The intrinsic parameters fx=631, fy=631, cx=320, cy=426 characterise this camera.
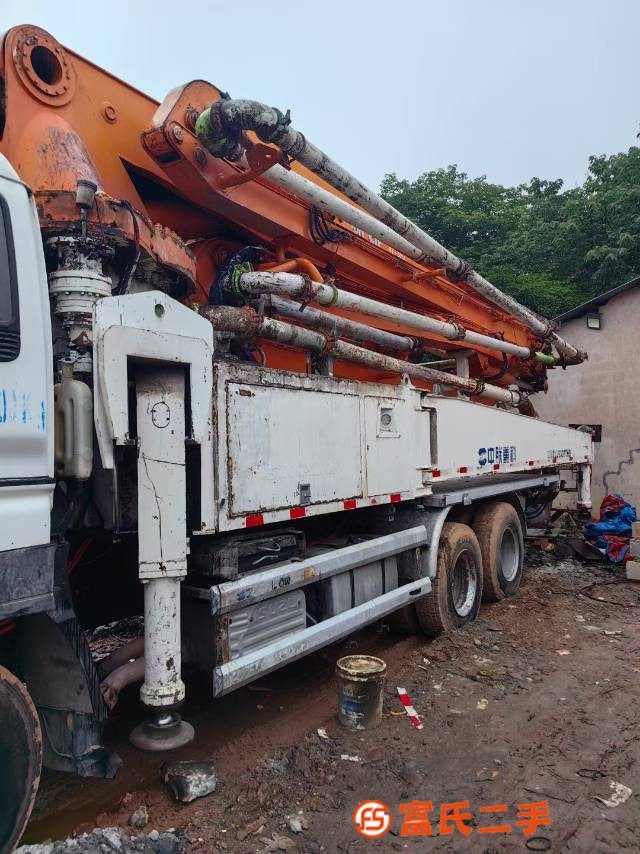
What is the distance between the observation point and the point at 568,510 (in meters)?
11.0

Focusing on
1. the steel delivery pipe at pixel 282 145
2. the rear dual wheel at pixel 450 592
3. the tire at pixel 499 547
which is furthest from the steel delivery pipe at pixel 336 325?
the tire at pixel 499 547

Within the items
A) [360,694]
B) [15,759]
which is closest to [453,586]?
[360,694]

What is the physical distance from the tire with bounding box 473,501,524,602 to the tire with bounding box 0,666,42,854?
4.78 meters

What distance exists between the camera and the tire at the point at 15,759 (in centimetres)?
222

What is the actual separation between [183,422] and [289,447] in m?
0.85

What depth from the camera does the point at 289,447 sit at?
355cm

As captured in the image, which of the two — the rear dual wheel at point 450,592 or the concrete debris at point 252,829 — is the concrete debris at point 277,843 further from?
the rear dual wheel at point 450,592

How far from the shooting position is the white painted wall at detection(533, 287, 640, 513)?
11758 millimetres

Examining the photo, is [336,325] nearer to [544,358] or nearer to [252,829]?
[252,829]

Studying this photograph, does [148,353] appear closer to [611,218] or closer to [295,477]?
[295,477]

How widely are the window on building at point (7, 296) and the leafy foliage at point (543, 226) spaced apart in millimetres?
16228

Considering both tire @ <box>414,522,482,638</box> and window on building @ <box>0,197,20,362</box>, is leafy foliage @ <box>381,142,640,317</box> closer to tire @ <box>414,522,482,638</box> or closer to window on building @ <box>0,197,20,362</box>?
tire @ <box>414,522,482,638</box>

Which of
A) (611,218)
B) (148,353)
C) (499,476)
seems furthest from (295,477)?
(611,218)

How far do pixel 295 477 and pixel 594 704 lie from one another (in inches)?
98.8
